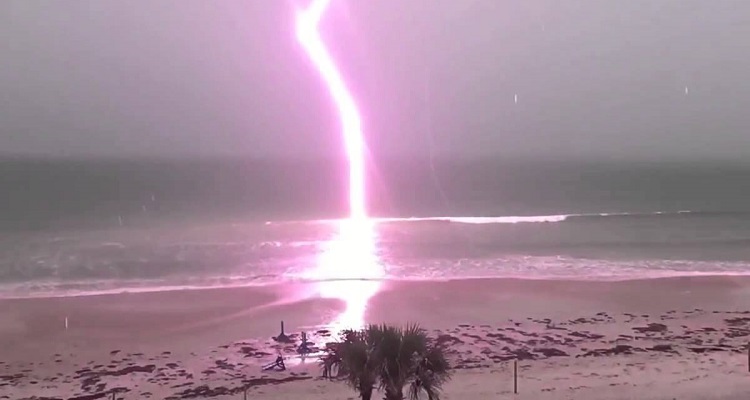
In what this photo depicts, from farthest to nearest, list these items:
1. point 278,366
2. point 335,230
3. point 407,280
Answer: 1. point 335,230
2. point 407,280
3. point 278,366

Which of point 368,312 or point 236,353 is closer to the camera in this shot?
point 236,353

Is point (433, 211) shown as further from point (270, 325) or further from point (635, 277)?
Result: point (270, 325)

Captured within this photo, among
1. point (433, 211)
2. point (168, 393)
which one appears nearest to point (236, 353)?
point (168, 393)

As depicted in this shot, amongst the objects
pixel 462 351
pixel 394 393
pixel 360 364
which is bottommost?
pixel 462 351

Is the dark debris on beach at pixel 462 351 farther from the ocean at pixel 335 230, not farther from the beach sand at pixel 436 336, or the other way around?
the ocean at pixel 335 230

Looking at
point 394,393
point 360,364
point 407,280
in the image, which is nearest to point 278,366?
point 360,364

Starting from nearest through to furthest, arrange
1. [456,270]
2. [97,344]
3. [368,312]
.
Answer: [97,344]
[368,312]
[456,270]

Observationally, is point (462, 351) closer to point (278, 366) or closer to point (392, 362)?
point (278, 366)

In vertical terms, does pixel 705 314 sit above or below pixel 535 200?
below

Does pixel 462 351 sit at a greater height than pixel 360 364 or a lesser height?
lesser
